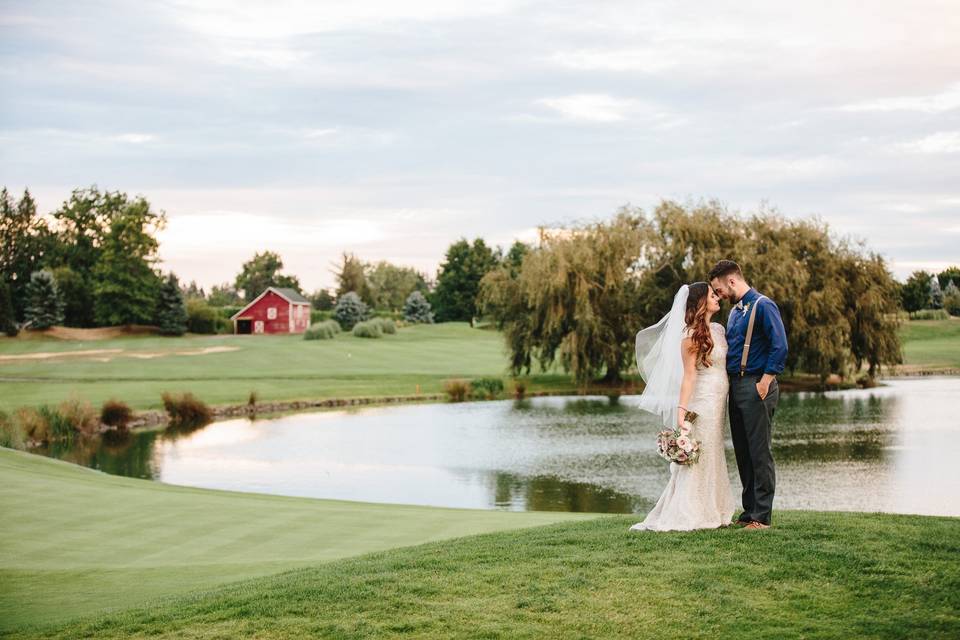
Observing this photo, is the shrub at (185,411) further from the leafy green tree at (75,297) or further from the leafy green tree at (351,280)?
the leafy green tree at (351,280)

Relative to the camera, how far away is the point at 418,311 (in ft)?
324

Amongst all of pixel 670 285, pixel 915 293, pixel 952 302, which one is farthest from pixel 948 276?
pixel 670 285

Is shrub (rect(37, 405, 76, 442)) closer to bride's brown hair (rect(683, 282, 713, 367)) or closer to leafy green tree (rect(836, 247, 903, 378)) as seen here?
bride's brown hair (rect(683, 282, 713, 367))

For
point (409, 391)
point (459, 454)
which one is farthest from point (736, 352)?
point (409, 391)

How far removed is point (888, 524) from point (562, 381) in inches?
1468

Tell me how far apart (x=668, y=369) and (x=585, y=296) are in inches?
1212

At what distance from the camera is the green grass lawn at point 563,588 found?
19.5ft

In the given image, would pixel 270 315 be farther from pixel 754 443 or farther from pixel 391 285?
pixel 754 443

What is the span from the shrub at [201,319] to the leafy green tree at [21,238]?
1504 centimetres

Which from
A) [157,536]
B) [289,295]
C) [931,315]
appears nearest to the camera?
[157,536]

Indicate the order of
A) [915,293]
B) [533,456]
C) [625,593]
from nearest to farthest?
1. [625,593]
2. [533,456]
3. [915,293]

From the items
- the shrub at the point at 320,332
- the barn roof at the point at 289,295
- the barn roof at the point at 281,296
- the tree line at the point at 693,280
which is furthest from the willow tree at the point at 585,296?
the barn roof at the point at 289,295

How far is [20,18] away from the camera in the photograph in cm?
880

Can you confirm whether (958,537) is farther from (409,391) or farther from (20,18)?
(409,391)
